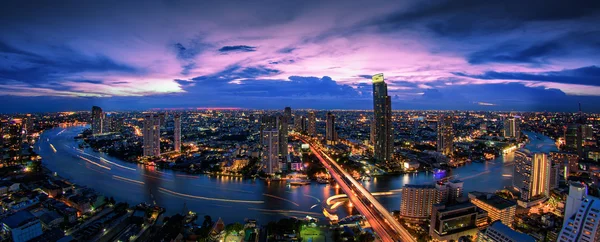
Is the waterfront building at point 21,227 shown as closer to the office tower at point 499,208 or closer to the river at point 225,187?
the river at point 225,187

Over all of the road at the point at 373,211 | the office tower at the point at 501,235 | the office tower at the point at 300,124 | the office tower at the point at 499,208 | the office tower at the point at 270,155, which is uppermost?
the office tower at the point at 300,124

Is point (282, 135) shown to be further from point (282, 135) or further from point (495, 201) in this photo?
point (495, 201)

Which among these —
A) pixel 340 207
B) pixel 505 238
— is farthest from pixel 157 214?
pixel 505 238

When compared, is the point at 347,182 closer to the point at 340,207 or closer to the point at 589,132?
the point at 340,207

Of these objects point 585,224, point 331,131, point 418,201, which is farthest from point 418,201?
point 331,131

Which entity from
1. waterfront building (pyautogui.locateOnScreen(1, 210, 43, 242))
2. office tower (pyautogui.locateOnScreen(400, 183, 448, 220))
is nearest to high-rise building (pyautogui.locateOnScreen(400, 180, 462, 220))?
office tower (pyautogui.locateOnScreen(400, 183, 448, 220))

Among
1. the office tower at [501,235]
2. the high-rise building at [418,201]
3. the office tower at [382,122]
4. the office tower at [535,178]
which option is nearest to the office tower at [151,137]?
the office tower at [382,122]
